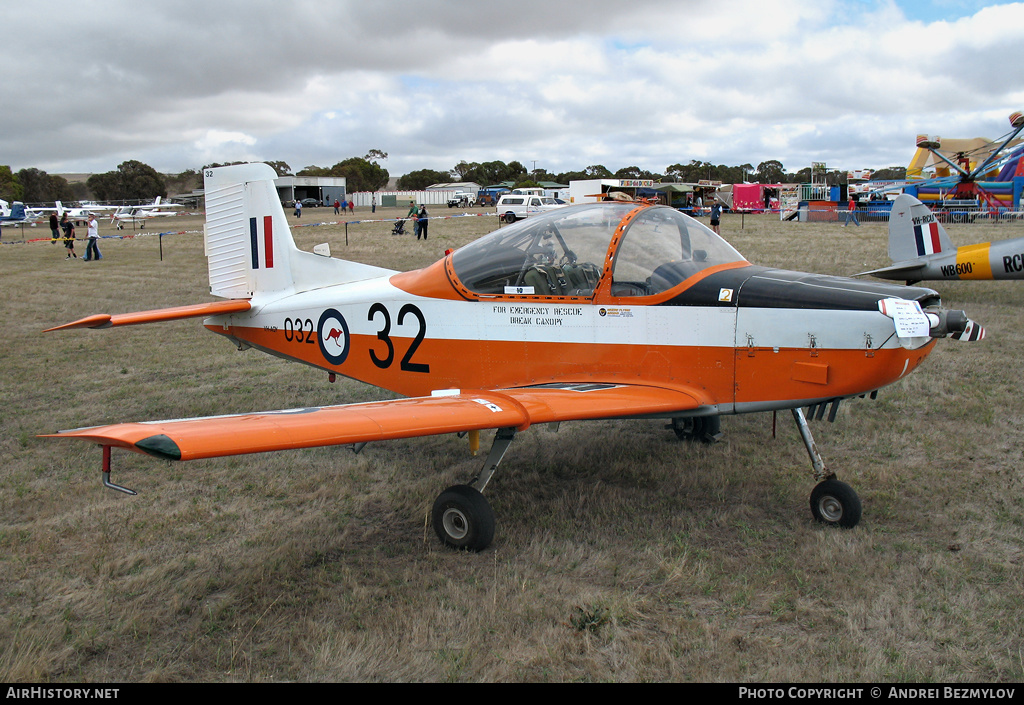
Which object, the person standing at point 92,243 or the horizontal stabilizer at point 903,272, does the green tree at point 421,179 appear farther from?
the horizontal stabilizer at point 903,272

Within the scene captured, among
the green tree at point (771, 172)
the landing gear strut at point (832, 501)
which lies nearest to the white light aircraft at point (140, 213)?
the landing gear strut at point (832, 501)

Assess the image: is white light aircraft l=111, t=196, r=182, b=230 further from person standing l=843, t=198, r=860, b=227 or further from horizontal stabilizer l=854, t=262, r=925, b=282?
horizontal stabilizer l=854, t=262, r=925, b=282

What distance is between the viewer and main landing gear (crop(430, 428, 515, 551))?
4.03 metres

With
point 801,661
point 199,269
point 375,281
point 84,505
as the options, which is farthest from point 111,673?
point 199,269

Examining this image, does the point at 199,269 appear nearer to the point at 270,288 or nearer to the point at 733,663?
the point at 270,288

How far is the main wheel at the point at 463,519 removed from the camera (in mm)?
4023

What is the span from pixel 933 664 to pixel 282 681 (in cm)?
287

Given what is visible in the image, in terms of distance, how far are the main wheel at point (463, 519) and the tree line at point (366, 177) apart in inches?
3449

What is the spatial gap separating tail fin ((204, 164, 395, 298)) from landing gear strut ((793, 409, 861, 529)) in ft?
12.7

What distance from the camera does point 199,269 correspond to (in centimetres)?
1966

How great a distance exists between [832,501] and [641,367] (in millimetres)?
1456

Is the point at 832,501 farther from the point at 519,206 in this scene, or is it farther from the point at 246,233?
the point at 519,206

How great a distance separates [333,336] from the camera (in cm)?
568

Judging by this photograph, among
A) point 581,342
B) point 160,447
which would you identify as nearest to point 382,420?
point 160,447
